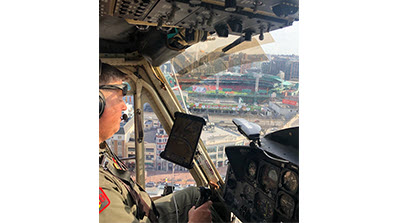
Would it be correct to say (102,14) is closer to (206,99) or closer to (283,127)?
(206,99)

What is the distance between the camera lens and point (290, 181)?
142cm

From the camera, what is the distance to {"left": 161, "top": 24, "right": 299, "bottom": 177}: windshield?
126 cm

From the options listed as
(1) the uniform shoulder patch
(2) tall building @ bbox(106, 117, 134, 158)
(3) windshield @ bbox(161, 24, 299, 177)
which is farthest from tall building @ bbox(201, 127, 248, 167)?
(1) the uniform shoulder patch

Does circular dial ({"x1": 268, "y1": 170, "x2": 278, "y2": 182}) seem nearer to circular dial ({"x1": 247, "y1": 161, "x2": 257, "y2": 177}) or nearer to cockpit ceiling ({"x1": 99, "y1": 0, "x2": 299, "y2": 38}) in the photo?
circular dial ({"x1": 247, "y1": 161, "x2": 257, "y2": 177})

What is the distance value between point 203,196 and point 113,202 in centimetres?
96

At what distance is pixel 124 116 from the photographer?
4.80 ft

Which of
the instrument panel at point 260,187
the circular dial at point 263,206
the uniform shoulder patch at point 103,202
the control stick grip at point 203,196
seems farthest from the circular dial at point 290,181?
the uniform shoulder patch at point 103,202

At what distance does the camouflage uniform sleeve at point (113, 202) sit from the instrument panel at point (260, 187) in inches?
28.3

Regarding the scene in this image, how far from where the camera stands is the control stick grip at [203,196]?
6.13 feet

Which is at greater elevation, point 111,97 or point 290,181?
point 111,97

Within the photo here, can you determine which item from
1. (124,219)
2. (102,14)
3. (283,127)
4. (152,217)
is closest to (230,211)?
(152,217)

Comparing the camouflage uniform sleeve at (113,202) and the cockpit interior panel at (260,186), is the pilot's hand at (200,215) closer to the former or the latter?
the cockpit interior panel at (260,186)

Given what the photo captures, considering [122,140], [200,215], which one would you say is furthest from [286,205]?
[122,140]

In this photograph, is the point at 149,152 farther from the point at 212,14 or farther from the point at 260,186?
the point at 212,14
